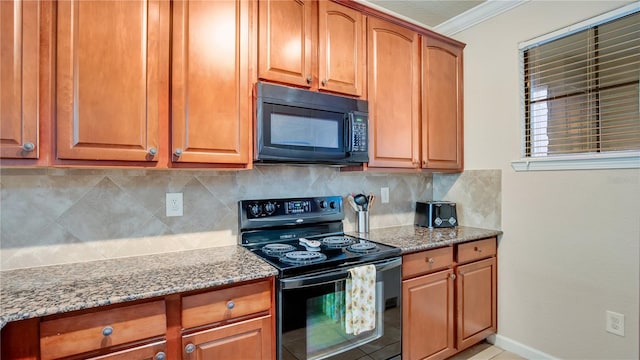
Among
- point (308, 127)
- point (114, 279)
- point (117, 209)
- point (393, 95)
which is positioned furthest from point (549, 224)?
point (117, 209)

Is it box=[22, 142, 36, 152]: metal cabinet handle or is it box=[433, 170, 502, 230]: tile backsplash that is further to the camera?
box=[433, 170, 502, 230]: tile backsplash

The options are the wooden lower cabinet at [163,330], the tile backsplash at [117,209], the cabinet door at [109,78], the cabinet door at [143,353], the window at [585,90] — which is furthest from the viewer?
Answer: the window at [585,90]

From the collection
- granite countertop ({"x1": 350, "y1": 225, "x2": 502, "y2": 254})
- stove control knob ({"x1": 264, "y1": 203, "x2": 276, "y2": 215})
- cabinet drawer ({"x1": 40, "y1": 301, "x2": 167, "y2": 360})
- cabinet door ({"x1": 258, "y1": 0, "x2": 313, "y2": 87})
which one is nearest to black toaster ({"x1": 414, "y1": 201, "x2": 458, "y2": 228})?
granite countertop ({"x1": 350, "y1": 225, "x2": 502, "y2": 254})

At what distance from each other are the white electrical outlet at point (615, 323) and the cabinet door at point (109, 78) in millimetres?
2659

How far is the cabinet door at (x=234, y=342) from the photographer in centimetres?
125

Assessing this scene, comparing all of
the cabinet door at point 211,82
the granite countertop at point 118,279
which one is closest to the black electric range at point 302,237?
the granite countertop at point 118,279

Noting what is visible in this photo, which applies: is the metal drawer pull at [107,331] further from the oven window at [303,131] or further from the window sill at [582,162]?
the window sill at [582,162]

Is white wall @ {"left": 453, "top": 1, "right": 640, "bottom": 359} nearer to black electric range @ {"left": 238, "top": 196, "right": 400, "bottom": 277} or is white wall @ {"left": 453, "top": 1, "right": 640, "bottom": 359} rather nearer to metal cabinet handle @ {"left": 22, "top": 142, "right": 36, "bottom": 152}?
black electric range @ {"left": 238, "top": 196, "right": 400, "bottom": 277}

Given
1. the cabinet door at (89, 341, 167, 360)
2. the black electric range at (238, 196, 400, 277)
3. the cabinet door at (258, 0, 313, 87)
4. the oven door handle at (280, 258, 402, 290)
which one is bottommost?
the cabinet door at (89, 341, 167, 360)

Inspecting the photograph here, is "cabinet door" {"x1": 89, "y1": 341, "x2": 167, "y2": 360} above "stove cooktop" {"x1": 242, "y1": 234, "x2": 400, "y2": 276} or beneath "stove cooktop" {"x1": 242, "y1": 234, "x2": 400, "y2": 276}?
beneath

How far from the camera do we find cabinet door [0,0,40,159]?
114cm

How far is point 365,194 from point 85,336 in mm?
1873

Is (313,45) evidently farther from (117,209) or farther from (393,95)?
(117,209)

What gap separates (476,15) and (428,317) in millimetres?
2298
